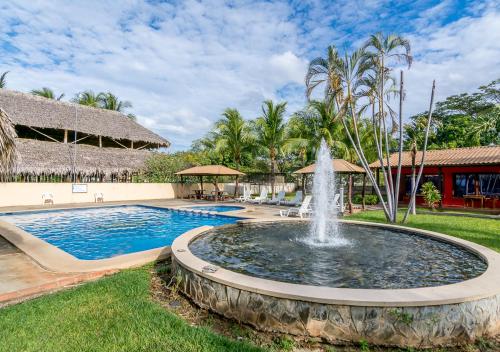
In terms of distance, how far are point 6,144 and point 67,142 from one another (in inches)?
683

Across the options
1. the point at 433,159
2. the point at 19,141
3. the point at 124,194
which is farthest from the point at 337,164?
the point at 19,141

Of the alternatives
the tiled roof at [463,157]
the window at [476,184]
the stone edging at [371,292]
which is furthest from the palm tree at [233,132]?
the stone edging at [371,292]

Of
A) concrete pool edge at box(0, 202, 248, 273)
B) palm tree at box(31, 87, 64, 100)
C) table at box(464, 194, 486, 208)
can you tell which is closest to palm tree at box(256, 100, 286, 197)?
table at box(464, 194, 486, 208)

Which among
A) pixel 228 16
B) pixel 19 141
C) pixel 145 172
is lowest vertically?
pixel 145 172

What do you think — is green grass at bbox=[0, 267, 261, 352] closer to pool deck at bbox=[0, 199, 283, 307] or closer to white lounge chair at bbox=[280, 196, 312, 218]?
pool deck at bbox=[0, 199, 283, 307]

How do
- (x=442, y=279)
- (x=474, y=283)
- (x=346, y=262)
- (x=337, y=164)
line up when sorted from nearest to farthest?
(x=474, y=283)
(x=442, y=279)
(x=346, y=262)
(x=337, y=164)

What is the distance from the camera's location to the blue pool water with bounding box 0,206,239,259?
28.7 ft

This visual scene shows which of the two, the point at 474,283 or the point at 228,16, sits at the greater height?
the point at 228,16

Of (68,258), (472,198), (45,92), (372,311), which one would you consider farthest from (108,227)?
(45,92)

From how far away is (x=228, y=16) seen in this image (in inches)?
455

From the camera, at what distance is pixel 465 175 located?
17.7 m

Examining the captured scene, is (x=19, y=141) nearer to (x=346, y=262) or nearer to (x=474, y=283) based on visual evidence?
(x=346, y=262)

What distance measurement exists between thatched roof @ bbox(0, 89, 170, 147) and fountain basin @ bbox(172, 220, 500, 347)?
21351 mm

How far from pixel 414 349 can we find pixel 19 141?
904 inches
